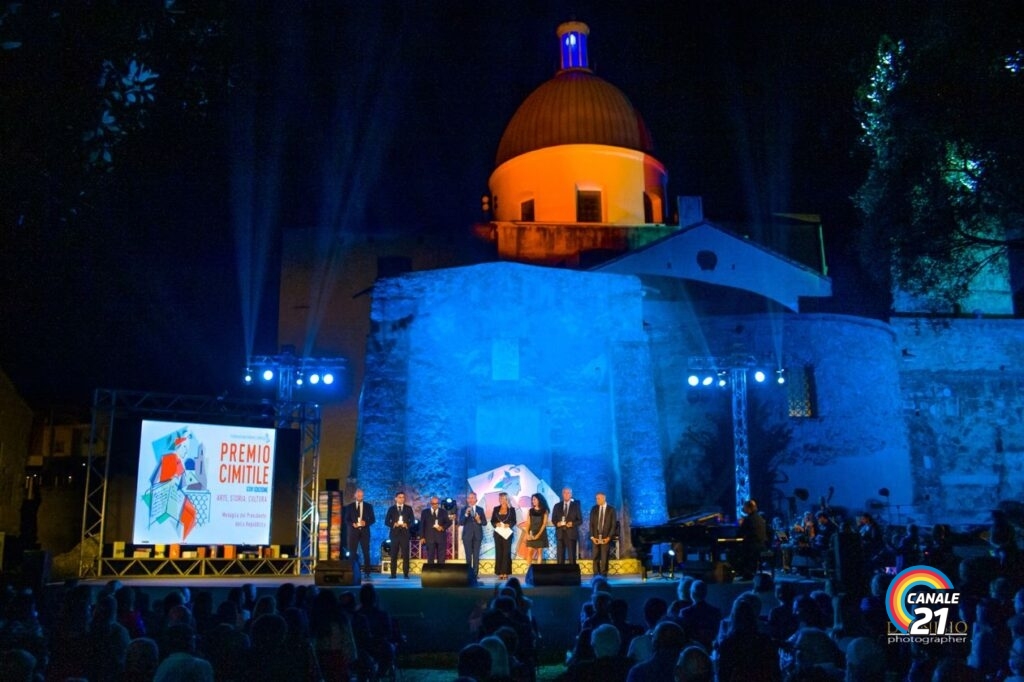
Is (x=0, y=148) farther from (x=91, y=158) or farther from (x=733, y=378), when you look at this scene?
(x=733, y=378)

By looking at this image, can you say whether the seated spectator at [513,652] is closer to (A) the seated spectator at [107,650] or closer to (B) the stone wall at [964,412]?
(A) the seated spectator at [107,650]

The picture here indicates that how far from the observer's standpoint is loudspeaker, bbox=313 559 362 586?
40.8 feet

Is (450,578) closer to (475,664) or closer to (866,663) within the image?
(475,664)

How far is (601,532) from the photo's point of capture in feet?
49.1

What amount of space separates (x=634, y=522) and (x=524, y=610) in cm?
1091

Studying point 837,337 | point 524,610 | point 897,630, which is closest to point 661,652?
point 897,630

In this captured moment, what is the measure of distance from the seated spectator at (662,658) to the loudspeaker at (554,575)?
6992 mm

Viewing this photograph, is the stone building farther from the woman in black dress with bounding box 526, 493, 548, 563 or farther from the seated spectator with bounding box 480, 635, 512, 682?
the seated spectator with bounding box 480, 635, 512, 682

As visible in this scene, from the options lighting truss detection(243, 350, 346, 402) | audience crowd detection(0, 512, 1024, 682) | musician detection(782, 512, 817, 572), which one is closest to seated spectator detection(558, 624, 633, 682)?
audience crowd detection(0, 512, 1024, 682)

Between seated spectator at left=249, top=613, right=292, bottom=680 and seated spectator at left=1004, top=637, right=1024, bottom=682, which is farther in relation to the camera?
seated spectator at left=249, top=613, right=292, bottom=680

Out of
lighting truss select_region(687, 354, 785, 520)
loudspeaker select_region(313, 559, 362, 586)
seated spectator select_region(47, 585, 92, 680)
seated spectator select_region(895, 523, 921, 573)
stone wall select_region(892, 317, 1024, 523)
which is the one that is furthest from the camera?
stone wall select_region(892, 317, 1024, 523)

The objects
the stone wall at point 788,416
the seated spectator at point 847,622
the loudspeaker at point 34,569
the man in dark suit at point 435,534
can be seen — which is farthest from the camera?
the stone wall at point 788,416

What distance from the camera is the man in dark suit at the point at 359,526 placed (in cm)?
1525

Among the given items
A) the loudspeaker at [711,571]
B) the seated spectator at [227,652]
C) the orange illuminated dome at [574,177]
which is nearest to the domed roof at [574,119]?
the orange illuminated dome at [574,177]
